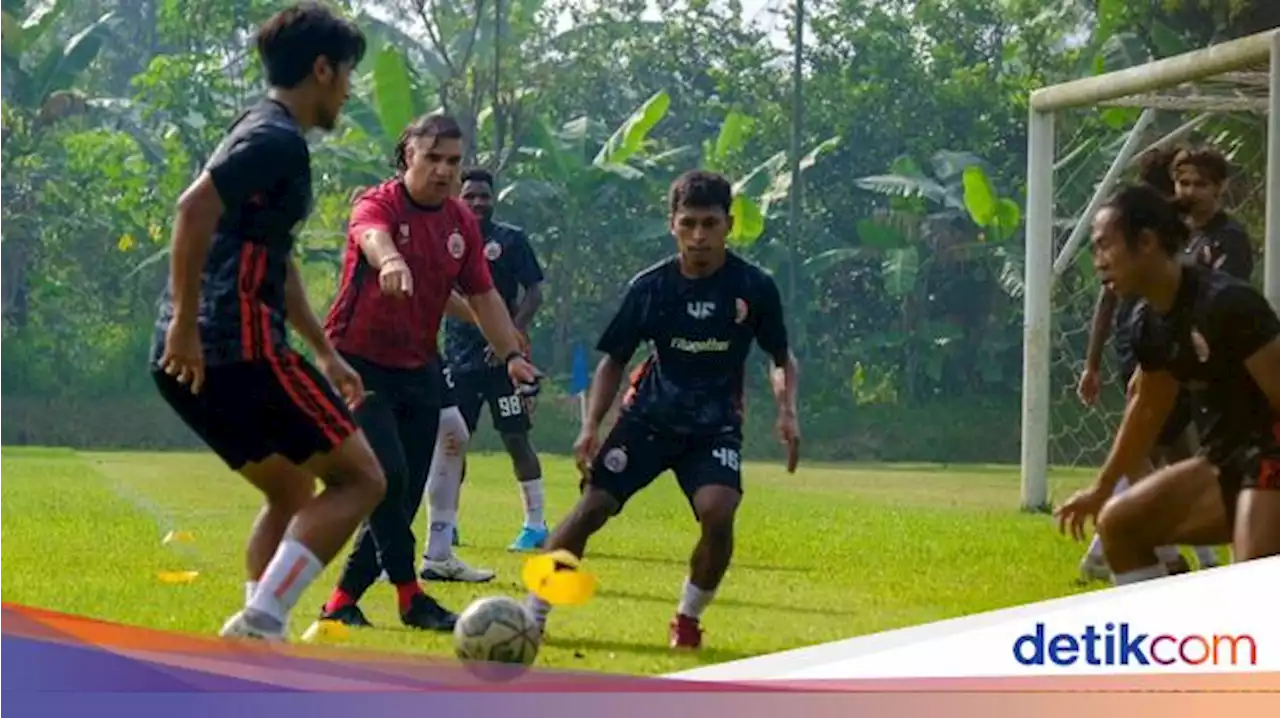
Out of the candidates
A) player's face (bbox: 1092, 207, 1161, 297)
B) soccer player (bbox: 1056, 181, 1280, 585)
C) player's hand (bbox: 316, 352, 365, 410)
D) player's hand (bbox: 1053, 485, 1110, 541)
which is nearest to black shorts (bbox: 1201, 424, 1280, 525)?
soccer player (bbox: 1056, 181, 1280, 585)

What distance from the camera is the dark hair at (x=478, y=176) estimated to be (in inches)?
186

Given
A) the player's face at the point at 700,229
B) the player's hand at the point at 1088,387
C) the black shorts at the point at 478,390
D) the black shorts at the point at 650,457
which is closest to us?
the player's face at the point at 700,229

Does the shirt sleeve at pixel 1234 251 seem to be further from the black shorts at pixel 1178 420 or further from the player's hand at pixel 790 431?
the player's hand at pixel 790 431

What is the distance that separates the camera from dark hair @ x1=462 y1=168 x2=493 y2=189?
4.73 metres

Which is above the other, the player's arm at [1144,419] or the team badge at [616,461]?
the player's arm at [1144,419]

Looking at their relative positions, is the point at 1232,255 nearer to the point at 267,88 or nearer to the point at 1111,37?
the point at 1111,37

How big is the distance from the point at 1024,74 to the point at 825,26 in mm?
418

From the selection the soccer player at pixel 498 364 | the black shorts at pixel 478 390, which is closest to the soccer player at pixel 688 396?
the soccer player at pixel 498 364

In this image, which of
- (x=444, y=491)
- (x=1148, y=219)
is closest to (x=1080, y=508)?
(x=1148, y=219)

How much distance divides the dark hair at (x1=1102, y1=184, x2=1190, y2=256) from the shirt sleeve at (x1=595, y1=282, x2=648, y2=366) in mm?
912

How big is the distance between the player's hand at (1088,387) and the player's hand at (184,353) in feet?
6.64

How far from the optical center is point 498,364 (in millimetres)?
6684

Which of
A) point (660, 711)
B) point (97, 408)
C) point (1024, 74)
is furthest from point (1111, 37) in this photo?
point (97, 408)

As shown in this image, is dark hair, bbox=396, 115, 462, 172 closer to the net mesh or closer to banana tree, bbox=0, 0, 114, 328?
Result: banana tree, bbox=0, 0, 114, 328
